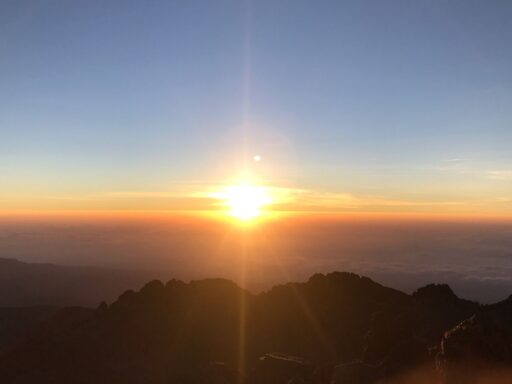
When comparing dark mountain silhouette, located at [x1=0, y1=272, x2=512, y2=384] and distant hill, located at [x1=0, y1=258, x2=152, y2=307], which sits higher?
dark mountain silhouette, located at [x1=0, y1=272, x2=512, y2=384]

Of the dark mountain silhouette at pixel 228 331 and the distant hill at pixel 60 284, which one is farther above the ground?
the dark mountain silhouette at pixel 228 331

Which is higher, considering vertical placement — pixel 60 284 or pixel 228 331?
pixel 228 331

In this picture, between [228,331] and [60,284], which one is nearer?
[228,331]

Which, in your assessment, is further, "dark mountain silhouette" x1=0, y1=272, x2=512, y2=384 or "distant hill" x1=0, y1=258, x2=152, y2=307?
"distant hill" x1=0, y1=258, x2=152, y2=307

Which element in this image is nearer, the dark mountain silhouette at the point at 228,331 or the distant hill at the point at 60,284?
the dark mountain silhouette at the point at 228,331
